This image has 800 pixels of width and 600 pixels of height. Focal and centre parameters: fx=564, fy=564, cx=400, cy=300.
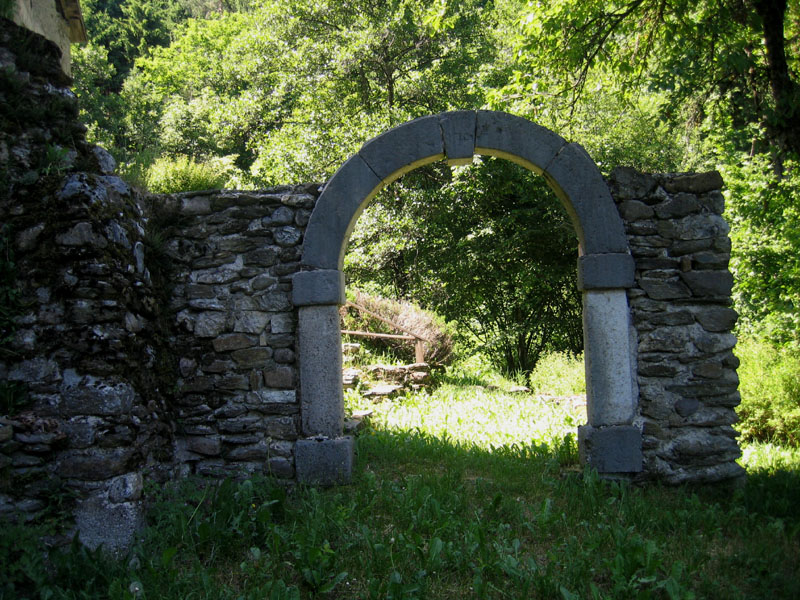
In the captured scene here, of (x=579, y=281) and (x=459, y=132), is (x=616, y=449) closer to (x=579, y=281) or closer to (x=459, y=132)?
(x=579, y=281)

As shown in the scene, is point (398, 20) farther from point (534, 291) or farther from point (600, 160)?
point (534, 291)

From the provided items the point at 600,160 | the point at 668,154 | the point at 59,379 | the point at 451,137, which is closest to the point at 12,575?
the point at 59,379

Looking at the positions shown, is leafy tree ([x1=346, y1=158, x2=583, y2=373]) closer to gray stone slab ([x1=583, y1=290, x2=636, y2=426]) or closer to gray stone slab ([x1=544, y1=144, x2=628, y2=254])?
gray stone slab ([x1=544, y1=144, x2=628, y2=254])

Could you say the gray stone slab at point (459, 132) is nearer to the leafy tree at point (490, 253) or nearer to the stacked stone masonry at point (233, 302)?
the stacked stone masonry at point (233, 302)

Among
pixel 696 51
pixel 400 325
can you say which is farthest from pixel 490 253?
pixel 696 51

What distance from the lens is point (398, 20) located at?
10.6 m

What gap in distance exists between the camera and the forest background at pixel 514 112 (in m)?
5.31

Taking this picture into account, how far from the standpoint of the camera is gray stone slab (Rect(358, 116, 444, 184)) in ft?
13.6

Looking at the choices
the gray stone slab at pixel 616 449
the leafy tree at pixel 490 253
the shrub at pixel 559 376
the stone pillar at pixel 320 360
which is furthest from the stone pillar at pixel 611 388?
the leafy tree at pixel 490 253

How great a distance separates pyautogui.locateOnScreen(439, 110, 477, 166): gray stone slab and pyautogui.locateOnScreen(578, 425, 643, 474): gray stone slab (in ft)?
7.29

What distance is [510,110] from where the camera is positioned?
7.87 metres

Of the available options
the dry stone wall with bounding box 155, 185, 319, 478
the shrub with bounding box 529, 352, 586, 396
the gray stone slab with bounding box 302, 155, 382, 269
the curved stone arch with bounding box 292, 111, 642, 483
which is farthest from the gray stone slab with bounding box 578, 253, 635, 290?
the shrub with bounding box 529, 352, 586, 396

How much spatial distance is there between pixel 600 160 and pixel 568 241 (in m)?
1.94

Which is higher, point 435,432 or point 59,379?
point 59,379
